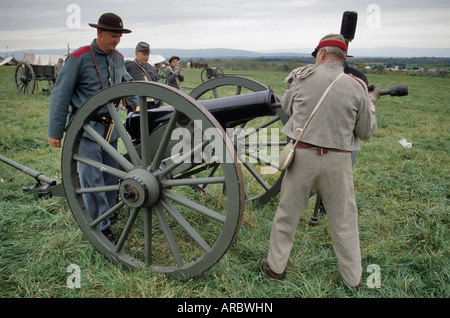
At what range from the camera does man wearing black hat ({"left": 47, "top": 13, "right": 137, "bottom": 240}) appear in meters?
2.71

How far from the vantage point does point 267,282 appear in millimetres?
2594

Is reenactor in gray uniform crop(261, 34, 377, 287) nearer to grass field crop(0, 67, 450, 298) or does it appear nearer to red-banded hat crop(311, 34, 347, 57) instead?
red-banded hat crop(311, 34, 347, 57)

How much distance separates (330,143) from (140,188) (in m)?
1.36

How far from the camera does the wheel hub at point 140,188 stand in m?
2.31

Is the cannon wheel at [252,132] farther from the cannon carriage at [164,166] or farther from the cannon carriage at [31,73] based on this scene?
the cannon carriage at [31,73]

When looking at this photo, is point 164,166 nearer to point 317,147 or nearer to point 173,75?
point 317,147

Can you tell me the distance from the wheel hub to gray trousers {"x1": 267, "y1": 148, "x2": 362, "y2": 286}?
0.96 meters

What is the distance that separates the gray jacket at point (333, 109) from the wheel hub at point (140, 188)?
1.09 m

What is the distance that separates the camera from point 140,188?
7.52ft

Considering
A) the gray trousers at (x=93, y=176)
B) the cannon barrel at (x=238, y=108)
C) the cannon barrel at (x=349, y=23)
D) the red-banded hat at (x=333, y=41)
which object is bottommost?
the gray trousers at (x=93, y=176)

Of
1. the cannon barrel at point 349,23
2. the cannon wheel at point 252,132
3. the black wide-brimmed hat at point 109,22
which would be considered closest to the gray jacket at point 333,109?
the cannon wheel at point 252,132

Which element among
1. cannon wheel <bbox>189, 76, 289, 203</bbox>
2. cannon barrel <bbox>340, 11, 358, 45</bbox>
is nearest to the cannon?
cannon wheel <bbox>189, 76, 289, 203</bbox>

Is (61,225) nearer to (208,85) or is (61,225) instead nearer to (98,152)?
(98,152)
